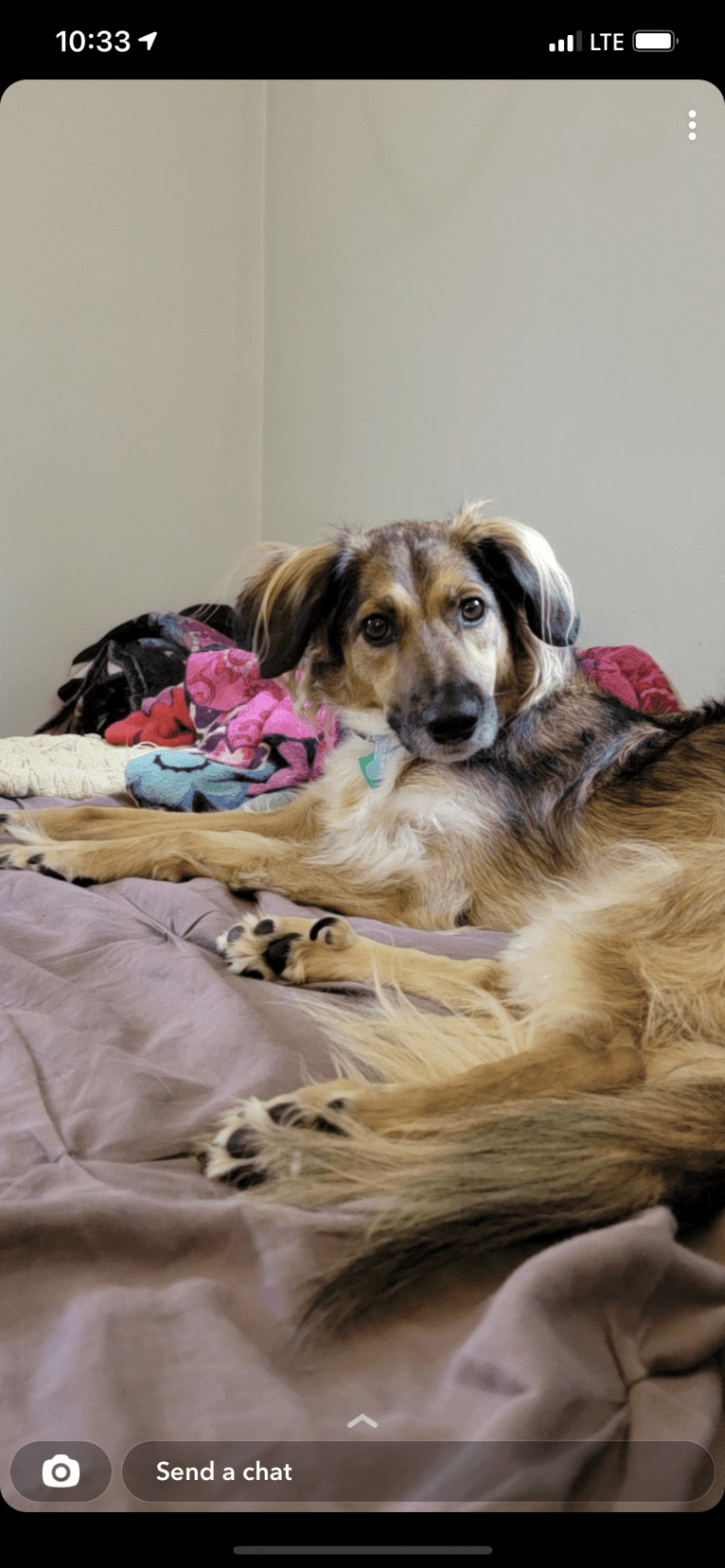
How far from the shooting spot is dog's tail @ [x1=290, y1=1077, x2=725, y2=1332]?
71 centimetres

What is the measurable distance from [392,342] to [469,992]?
2.82 metres

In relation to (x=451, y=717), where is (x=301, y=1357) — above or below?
below

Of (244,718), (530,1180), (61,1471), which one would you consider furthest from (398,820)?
(61,1471)

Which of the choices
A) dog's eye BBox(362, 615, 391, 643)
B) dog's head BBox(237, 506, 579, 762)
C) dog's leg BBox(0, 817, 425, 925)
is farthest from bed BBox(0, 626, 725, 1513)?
dog's eye BBox(362, 615, 391, 643)

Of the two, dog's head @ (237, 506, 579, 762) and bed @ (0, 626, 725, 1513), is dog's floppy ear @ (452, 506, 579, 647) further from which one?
bed @ (0, 626, 725, 1513)

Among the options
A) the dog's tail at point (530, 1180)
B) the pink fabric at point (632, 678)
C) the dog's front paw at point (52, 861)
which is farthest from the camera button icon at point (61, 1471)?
the pink fabric at point (632, 678)

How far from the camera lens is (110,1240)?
0.76m

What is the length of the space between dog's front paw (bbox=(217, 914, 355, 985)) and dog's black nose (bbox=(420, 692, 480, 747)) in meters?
0.43

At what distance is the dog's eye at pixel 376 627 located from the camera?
1.88 metres

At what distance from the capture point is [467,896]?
1.77 metres

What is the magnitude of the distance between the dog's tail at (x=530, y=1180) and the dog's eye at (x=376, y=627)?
1.11m
